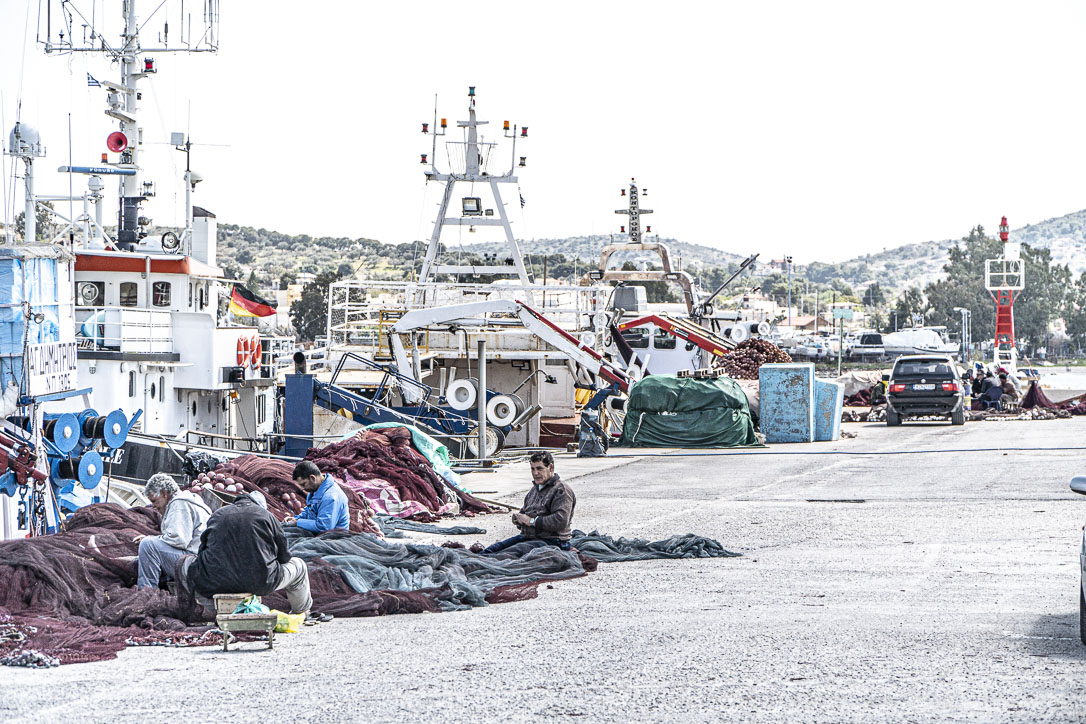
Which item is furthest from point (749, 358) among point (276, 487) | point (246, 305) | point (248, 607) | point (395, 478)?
point (248, 607)

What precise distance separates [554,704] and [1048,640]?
10.9ft

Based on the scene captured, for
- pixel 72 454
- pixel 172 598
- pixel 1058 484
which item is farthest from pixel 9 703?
pixel 1058 484

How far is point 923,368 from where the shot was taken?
106ft

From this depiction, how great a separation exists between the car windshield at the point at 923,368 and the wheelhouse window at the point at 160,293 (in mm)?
17754

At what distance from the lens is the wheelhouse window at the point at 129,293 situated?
23953 millimetres

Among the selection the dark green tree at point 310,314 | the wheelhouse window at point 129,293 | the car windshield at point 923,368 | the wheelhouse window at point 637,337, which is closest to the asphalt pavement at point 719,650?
the wheelhouse window at point 129,293

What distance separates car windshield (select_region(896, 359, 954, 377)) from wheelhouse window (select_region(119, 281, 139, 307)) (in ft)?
59.9

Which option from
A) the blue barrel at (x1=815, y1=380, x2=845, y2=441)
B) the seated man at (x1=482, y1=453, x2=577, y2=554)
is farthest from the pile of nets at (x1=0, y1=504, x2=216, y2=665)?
the blue barrel at (x1=815, y1=380, x2=845, y2=441)

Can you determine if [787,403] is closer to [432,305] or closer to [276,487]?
[432,305]

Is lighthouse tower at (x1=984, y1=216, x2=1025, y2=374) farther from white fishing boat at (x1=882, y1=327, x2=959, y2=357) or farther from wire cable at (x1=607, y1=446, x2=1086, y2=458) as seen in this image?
wire cable at (x1=607, y1=446, x2=1086, y2=458)

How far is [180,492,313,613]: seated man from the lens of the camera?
8.66m

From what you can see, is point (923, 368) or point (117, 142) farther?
point (923, 368)

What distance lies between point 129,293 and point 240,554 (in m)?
16.5

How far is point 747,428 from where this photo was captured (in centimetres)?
2700
